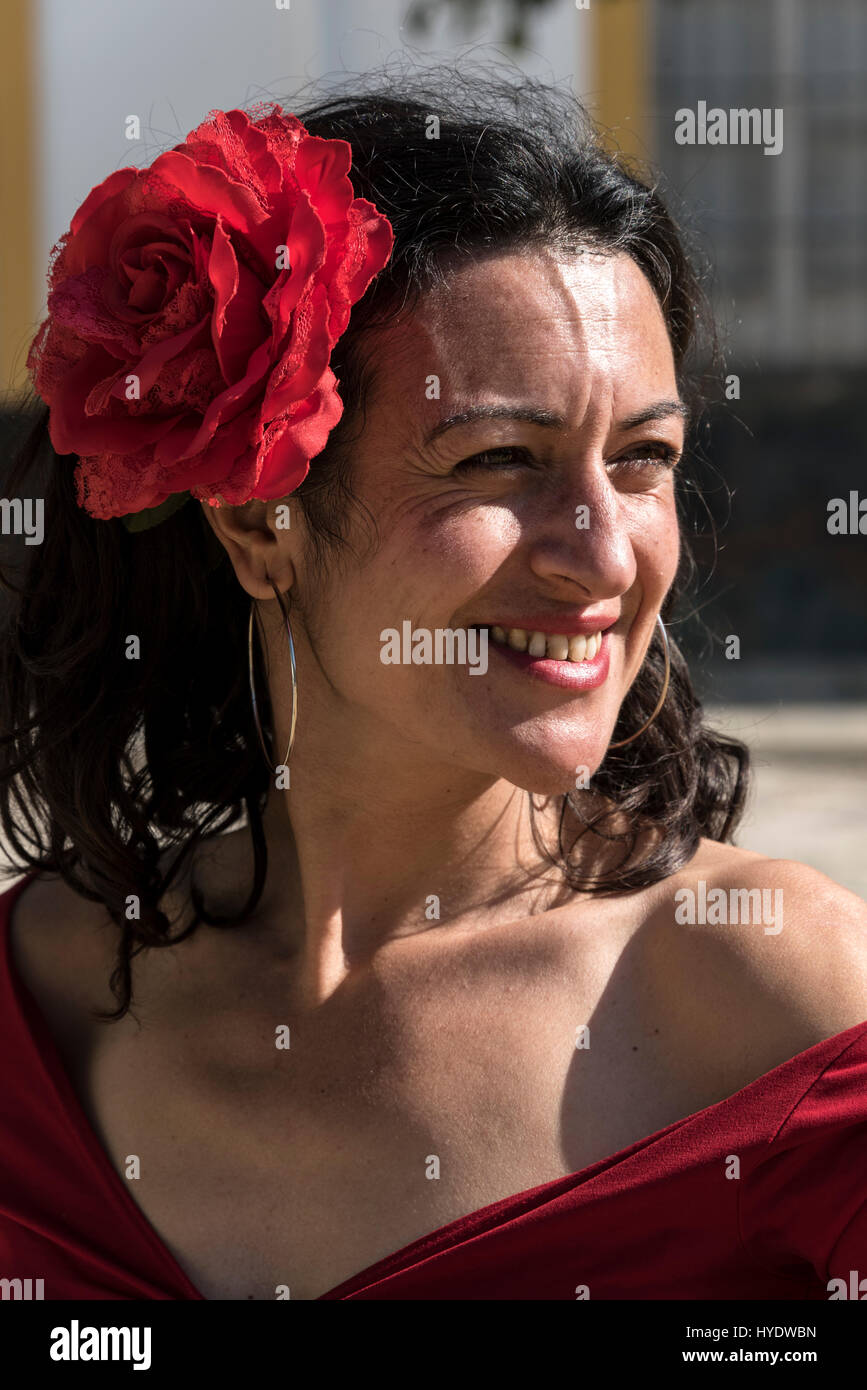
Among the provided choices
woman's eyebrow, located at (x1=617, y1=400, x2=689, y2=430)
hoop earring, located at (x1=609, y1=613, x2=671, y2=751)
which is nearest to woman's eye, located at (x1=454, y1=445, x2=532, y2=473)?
woman's eyebrow, located at (x1=617, y1=400, x2=689, y2=430)

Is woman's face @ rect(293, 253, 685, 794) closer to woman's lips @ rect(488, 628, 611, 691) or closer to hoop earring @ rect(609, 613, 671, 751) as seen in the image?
woman's lips @ rect(488, 628, 611, 691)

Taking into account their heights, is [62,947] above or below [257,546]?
below

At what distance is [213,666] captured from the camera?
7.22 feet

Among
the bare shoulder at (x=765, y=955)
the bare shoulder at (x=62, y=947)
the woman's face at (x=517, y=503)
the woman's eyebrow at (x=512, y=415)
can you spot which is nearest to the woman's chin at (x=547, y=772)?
the woman's face at (x=517, y=503)

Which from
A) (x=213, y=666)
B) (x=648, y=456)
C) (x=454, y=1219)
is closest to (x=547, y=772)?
(x=648, y=456)

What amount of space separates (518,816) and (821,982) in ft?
A: 1.48

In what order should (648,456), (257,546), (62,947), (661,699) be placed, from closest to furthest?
(648,456), (257,546), (661,699), (62,947)

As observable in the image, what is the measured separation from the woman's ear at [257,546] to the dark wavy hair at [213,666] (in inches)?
2.5

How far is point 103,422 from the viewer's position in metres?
1.78

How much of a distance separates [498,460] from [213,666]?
24.4 inches

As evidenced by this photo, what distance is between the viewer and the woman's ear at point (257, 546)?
1900 millimetres

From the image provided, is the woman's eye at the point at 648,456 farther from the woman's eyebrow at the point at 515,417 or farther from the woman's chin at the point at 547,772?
the woman's chin at the point at 547,772

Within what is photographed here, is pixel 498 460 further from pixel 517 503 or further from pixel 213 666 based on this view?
pixel 213 666

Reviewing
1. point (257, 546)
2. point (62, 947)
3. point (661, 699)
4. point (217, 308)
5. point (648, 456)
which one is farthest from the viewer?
point (62, 947)
